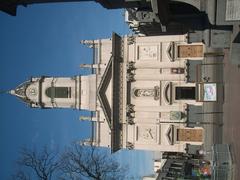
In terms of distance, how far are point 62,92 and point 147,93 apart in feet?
27.4

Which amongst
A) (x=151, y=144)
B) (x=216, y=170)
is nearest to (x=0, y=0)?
(x=216, y=170)

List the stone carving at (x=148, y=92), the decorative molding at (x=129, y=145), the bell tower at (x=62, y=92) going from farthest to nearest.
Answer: the bell tower at (x=62, y=92) → the decorative molding at (x=129, y=145) → the stone carving at (x=148, y=92)

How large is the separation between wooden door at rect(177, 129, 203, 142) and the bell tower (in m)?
8.51

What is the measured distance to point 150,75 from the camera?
135 feet

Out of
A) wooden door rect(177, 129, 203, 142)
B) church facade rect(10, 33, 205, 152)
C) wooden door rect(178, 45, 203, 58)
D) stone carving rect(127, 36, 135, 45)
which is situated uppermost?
stone carving rect(127, 36, 135, 45)

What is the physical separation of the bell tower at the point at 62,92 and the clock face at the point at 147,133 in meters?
5.27

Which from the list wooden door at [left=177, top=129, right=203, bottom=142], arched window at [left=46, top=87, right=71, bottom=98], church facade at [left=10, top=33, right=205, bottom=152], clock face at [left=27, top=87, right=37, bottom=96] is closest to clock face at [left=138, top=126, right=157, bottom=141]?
church facade at [left=10, top=33, right=205, bottom=152]

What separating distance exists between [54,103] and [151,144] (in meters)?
10.2

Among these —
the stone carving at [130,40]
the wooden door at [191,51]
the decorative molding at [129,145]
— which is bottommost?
the decorative molding at [129,145]

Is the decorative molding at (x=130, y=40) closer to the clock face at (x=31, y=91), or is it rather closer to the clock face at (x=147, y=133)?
the clock face at (x=147, y=133)

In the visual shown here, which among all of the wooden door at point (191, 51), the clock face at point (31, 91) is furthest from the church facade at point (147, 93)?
the clock face at point (31, 91)

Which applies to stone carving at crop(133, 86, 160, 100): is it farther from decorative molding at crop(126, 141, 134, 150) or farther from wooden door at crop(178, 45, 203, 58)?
decorative molding at crop(126, 141, 134, 150)

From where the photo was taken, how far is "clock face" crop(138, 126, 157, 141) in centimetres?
4091

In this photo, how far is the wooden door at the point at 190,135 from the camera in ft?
131
